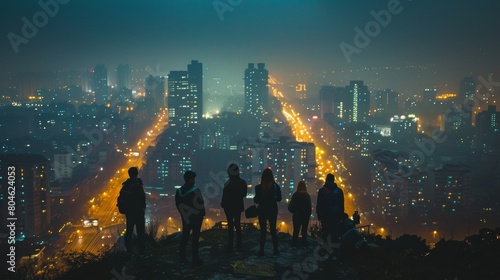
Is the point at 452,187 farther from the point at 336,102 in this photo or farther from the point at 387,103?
the point at 387,103

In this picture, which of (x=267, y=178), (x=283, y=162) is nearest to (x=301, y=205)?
(x=267, y=178)

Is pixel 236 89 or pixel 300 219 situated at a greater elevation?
pixel 236 89

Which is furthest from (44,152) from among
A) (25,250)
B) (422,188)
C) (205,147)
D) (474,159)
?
(474,159)

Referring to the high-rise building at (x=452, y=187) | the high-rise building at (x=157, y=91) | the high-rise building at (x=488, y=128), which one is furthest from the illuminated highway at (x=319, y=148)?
the high-rise building at (x=157, y=91)

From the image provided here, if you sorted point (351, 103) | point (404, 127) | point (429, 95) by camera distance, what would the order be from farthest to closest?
point (429, 95) → point (351, 103) → point (404, 127)

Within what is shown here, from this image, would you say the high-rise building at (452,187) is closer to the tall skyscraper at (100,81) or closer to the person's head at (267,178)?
the person's head at (267,178)

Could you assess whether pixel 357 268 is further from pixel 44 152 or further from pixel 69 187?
pixel 44 152

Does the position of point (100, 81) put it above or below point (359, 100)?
above
